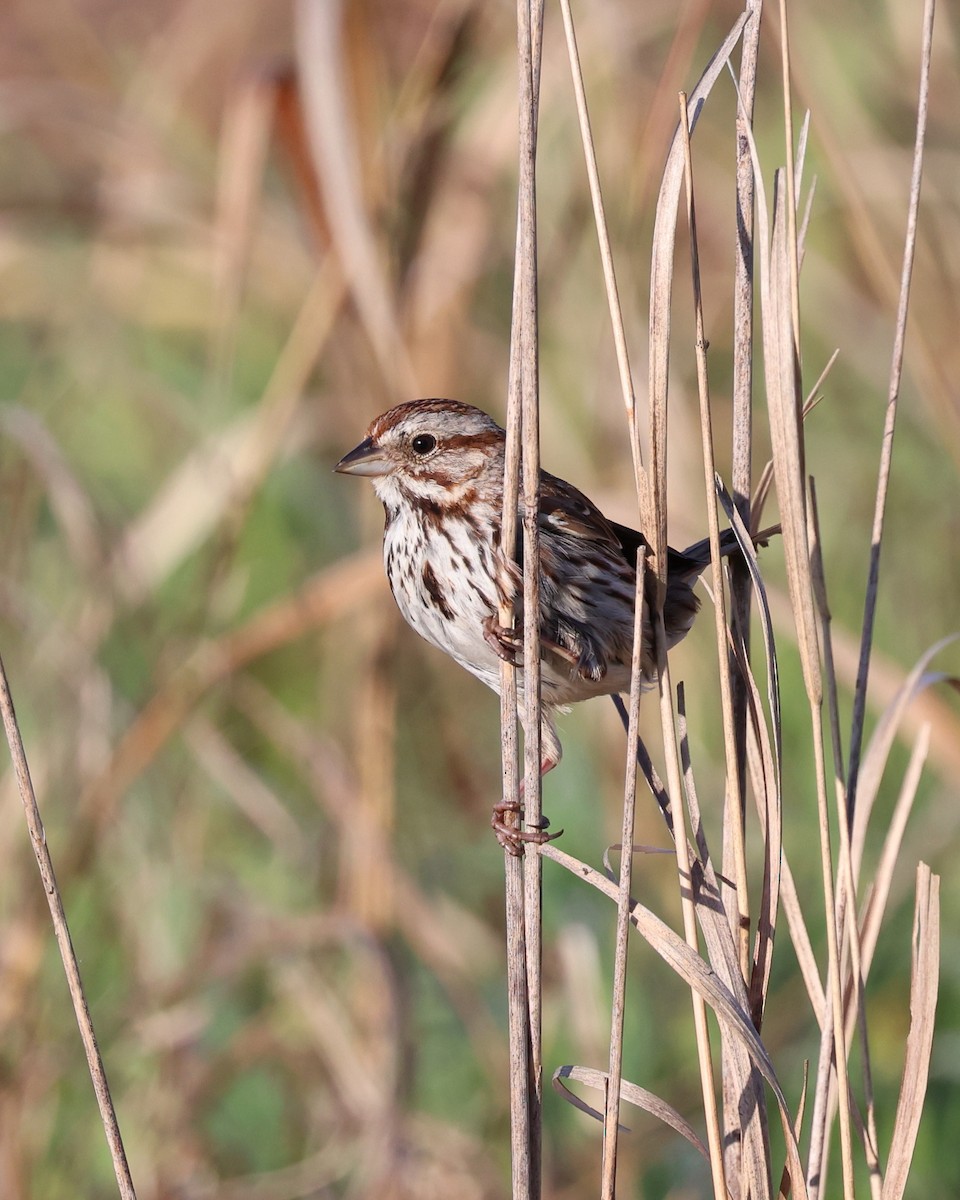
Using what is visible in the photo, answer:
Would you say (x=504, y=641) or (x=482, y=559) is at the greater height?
(x=482, y=559)

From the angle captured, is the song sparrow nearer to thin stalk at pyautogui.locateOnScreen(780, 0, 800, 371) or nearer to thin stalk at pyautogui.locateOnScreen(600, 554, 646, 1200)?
thin stalk at pyautogui.locateOnScreen(600, 554, 646, 1200)

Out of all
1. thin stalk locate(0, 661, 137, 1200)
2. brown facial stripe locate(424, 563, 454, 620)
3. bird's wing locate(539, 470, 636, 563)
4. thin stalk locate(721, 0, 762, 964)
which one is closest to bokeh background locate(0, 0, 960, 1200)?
bird's wing locate(539, 470, 636, 563)

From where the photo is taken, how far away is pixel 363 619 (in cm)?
318

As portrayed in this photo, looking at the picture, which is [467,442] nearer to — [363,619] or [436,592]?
[436,592]

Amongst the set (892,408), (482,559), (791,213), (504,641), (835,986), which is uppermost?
(791,213)

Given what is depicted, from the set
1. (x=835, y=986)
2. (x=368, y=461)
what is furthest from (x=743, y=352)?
(x=368, y=461)

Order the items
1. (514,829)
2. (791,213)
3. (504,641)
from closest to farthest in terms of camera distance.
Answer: (791,213) → (504,641) → (514,829)

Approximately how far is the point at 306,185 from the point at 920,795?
84.9 inches

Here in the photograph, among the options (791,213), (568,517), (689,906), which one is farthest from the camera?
(568,517)

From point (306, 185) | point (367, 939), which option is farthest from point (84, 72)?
point (367, 939)

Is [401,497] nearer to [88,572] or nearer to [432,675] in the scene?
[88,572]

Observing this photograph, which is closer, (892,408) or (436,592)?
(892,408)

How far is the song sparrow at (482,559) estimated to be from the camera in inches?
86.8

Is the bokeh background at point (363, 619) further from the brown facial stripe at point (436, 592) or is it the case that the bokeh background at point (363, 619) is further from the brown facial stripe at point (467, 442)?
the brown facial stripe at point (436, 592)
